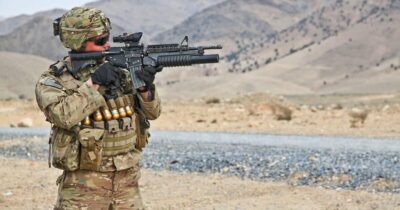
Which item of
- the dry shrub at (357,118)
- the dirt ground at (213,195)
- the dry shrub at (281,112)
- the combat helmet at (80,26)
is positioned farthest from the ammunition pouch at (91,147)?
the dry shrub at (281,112)

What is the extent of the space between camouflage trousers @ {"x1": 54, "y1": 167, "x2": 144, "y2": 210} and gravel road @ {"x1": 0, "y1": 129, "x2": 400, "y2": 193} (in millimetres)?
5888

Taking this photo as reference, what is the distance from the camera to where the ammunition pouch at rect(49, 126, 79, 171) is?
432 cm

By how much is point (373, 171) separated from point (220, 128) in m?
13.8

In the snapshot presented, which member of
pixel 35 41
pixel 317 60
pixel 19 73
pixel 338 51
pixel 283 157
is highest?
pixel 35 41

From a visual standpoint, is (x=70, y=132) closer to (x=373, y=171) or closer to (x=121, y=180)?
(x=121, y=180)

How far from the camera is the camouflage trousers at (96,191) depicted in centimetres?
439

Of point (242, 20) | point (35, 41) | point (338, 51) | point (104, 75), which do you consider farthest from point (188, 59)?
point (242, 20)

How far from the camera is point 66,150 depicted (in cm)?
432

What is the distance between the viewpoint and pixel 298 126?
2450 centimetres

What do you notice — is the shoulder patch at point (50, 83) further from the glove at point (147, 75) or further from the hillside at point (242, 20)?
the hillside at point (242, 20)

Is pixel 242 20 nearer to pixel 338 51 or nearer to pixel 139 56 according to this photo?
pixel 338 51

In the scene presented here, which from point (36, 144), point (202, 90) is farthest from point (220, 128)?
point (202, 90)

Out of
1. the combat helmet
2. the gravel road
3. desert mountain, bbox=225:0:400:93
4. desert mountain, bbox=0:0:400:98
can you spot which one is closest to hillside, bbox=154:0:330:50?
desert mountain, bbox=0:0:400:98

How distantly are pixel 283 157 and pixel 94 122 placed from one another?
31.5 ft
